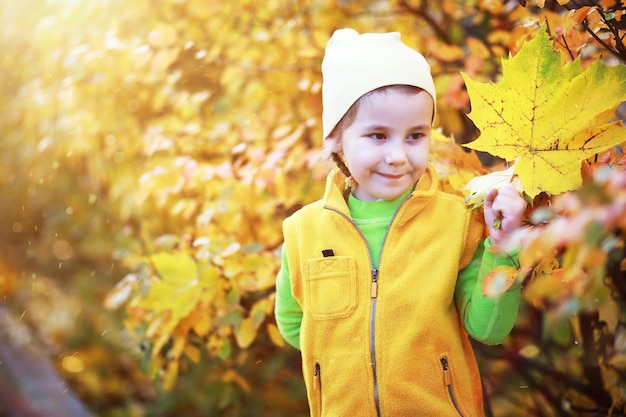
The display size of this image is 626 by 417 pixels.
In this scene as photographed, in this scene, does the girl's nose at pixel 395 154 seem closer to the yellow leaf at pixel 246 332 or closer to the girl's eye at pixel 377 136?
the girl's eye at pixel 377 136

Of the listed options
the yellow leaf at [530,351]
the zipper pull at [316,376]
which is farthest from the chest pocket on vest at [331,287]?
the yellow leaf at [530,351]

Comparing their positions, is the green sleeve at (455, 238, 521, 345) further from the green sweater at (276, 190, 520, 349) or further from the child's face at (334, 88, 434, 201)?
the child's face at (334, 88, 434, 201)

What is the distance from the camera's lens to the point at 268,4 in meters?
3.03

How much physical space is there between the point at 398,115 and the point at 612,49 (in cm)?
54

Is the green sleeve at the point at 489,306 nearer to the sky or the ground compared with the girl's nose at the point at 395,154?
nearer to the ground

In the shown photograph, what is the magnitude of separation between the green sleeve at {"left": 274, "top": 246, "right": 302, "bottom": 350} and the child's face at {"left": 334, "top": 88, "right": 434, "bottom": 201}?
0.40 m

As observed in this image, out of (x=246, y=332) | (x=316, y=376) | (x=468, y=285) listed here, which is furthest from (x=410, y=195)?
(x=246, y=332)

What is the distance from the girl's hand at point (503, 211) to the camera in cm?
148

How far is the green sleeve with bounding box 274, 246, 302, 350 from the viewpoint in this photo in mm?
1959

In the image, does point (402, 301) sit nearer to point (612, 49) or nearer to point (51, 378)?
point (612, 49)

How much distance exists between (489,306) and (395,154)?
0.40 meters

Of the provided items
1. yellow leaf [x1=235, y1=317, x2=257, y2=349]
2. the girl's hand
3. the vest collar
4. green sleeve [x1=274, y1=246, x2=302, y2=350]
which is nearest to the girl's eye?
the vest collar

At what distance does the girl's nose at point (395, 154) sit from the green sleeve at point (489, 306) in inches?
10.5

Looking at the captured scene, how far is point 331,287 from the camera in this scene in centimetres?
172
